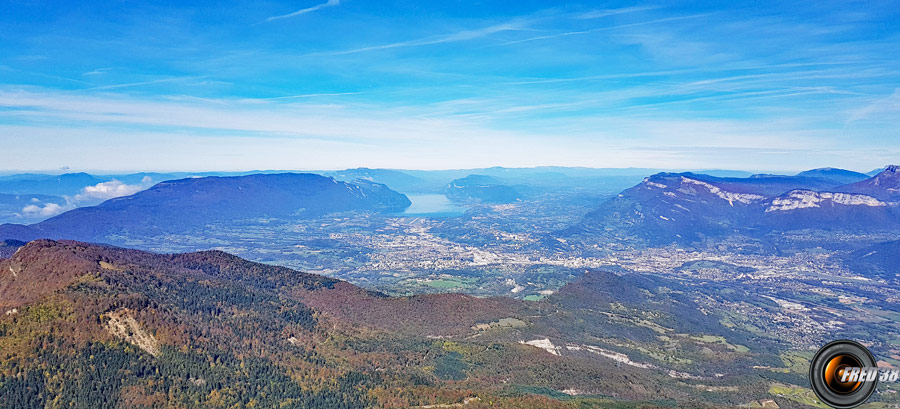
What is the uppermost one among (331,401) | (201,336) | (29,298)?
(29,298)

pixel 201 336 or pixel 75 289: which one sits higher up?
pixel 75 289

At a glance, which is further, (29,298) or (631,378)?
(631,378)

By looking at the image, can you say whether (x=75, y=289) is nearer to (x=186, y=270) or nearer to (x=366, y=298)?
(x=186, y=270)

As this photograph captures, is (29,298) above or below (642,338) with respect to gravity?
above

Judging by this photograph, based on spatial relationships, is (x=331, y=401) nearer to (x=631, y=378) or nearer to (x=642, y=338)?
→ (x=631, y=378)

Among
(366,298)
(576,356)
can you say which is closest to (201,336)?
(366,298)

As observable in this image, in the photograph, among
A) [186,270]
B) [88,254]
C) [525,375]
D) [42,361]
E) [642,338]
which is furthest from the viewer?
[642,338]

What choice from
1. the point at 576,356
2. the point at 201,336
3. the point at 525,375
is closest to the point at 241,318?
the point at 201,336

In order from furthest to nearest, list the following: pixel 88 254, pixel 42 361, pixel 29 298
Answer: pixel 88 254 → pixel 29 298 → pixel 42 361

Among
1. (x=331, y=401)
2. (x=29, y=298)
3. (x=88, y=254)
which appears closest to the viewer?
(x=331, y=401)
